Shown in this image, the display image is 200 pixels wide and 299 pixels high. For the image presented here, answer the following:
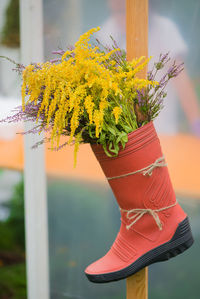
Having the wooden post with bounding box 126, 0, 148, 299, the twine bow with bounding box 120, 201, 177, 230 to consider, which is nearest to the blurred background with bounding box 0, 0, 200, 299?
the wooden post with bounding box 126, 0, 148, 299

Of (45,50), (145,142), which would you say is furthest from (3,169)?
(145,142)

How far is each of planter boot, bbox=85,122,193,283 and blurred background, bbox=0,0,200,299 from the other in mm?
661

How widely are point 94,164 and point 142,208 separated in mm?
985

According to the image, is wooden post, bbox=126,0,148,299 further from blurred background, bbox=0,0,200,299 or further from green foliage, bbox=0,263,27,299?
green foliage, bbox=0,263,27,299

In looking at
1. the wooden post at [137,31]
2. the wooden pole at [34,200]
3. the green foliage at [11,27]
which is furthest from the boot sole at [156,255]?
the green foliage at [11,27]

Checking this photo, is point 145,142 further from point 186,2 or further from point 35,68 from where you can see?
point 186,2

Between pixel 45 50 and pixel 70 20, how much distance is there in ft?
0.79

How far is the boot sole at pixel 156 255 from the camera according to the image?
3.84 ft

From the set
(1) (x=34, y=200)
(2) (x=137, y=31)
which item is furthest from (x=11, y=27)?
(2) (x=137, y=31)

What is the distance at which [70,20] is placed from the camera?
215 centimetres

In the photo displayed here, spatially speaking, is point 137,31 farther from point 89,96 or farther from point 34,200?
point 34,200

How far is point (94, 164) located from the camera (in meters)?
2.14

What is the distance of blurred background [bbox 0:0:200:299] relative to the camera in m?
1.82

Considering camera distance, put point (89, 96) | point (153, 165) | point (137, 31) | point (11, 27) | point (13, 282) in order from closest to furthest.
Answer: point (89, 96)
point (153, 165)
point (137, 31)
point (11, 27)
point (13, 282)
